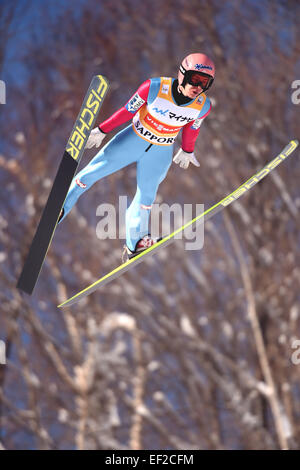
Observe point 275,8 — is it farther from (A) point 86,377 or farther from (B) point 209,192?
(A) point 86,377

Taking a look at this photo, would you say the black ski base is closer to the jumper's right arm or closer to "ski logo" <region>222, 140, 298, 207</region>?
the jumper's right arm

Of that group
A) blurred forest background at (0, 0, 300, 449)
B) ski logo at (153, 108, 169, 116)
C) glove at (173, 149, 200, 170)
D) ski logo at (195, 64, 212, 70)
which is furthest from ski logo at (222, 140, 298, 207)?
blurred forest background at (0, 0, 300, 449)

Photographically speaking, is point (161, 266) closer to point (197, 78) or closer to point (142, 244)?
point (142, 244)

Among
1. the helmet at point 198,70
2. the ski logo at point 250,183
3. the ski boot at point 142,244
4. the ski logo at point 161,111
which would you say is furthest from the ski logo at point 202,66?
the ski boot at point 142,244

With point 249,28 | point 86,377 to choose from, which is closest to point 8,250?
point 86,377

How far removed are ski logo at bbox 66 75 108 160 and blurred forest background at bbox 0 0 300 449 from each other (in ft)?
25.6

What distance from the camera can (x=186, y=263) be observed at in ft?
40.8

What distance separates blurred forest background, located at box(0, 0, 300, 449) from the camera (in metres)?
11.8

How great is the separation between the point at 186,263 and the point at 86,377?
3.44m

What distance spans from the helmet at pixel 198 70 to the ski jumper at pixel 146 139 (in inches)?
8.1

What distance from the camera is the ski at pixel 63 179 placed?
358 cm

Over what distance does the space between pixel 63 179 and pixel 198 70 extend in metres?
1.18

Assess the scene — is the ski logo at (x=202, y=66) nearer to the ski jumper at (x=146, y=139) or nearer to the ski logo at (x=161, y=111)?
the ski jumper at (x=146, y=139)

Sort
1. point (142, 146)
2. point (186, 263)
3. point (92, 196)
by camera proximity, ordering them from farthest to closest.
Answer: point (186, 263)
point (92, 196)
point (142, 146)
